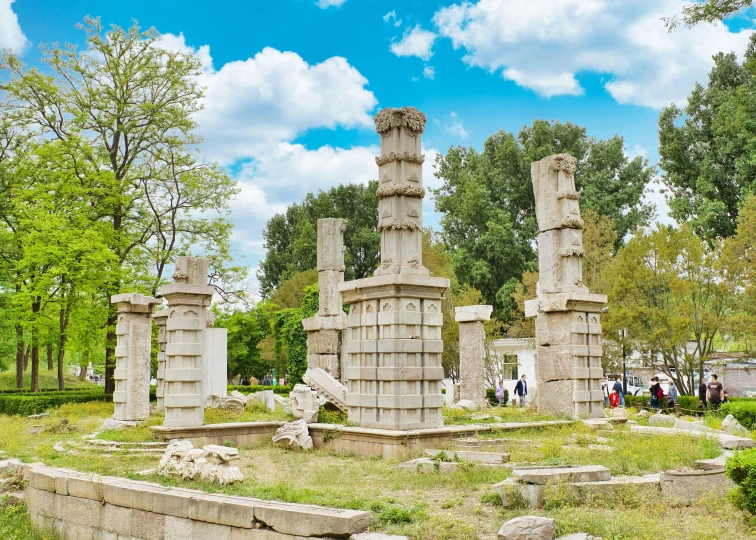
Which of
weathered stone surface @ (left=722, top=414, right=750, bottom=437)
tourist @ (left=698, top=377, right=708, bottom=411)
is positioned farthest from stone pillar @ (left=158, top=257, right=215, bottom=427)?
tourist @ (left=698, top=377, right=708, bottom=411)

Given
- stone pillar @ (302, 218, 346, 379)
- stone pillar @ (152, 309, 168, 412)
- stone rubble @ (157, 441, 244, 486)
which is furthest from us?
stone pillar @ (302, 218, 346, 379)

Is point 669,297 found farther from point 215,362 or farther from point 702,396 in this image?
point 215,362

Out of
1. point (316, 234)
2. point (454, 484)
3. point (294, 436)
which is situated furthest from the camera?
point (316, 234)

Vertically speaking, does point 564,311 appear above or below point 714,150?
below

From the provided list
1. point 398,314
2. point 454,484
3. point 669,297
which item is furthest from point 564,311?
point 669,297

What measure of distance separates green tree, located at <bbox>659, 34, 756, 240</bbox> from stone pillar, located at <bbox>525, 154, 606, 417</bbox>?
15926 millimetres

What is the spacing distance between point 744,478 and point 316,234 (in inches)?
1640

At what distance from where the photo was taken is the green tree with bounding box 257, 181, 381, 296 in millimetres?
46625

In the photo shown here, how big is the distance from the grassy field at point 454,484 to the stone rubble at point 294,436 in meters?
0.19

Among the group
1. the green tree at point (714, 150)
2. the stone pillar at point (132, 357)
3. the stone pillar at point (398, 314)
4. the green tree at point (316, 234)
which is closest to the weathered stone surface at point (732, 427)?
the stone pillar at point (398, 314)

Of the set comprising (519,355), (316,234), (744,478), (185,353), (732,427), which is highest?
(316,234)

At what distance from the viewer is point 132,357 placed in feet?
53.8

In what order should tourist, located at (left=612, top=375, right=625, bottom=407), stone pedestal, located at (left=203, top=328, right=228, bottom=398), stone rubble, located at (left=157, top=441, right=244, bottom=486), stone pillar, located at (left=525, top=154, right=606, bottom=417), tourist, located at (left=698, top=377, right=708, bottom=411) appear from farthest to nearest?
tourist, located at (left=612, top=375, right=625, bottom=407)
tourist, located at (left=698, top=377, right=708, bottom=411)
stone pedestal, located at (left=203, top=328, right=228, bottom=398)
stone pillar, located at (left=525, top=154, right=606, bottom=417)
stone rubble, located at (left=157, top=441, right=244, bottom=486)

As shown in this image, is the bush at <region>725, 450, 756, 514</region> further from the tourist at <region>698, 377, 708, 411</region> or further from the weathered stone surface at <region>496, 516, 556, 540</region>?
the tourist at <region>698, 377, 708, 411</region>
